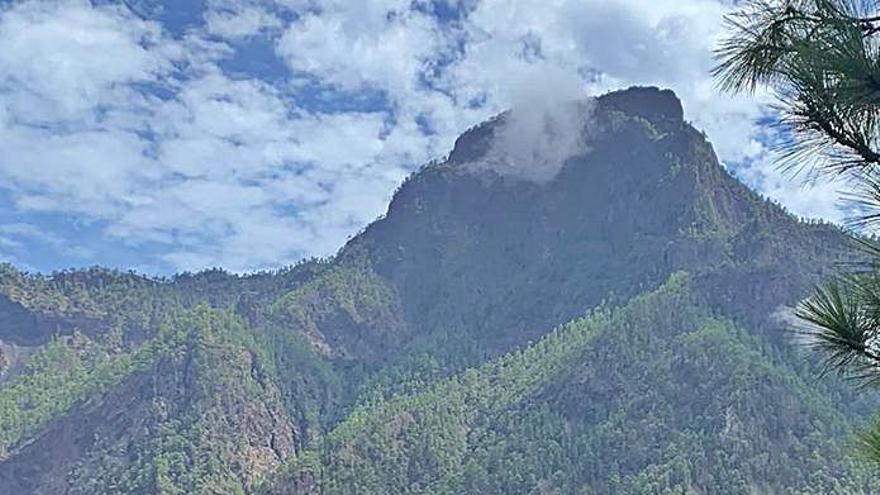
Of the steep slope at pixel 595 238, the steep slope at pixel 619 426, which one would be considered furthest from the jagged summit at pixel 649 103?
the steep slope at pixel 619 426

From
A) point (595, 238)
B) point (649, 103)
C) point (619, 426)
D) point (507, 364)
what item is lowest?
point (619, 426)

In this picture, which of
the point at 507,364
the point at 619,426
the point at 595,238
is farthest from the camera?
the point at 595,238

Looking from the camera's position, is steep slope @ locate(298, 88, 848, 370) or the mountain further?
steep slope @ locate(298, 88, 848, 370)

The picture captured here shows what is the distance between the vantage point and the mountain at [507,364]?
103250 mm

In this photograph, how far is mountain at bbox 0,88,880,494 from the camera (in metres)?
103

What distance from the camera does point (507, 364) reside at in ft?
484

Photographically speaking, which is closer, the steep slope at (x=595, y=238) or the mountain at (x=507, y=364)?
the mountain at (x=507, y=364)

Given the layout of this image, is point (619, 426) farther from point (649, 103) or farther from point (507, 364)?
point (649, 103)

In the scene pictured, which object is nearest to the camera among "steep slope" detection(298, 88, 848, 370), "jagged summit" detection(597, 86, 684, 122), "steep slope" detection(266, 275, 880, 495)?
"steep slope" detection(266, 275, 880, 495)

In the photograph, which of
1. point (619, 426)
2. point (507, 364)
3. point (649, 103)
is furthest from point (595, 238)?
point (619, 426)

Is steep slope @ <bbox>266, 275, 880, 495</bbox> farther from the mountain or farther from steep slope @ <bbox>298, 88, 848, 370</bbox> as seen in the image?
steep slope @ <bbox>298, 88, 848, 370</bbox>

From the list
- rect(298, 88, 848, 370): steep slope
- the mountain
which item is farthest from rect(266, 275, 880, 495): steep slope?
rect(298, 88, 848, 370): steep slope

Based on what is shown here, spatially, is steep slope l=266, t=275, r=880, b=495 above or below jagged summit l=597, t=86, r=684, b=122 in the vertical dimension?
below

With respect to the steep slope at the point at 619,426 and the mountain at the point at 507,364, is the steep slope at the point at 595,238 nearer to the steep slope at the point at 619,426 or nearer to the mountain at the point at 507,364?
the mountain at the point at 507,364
